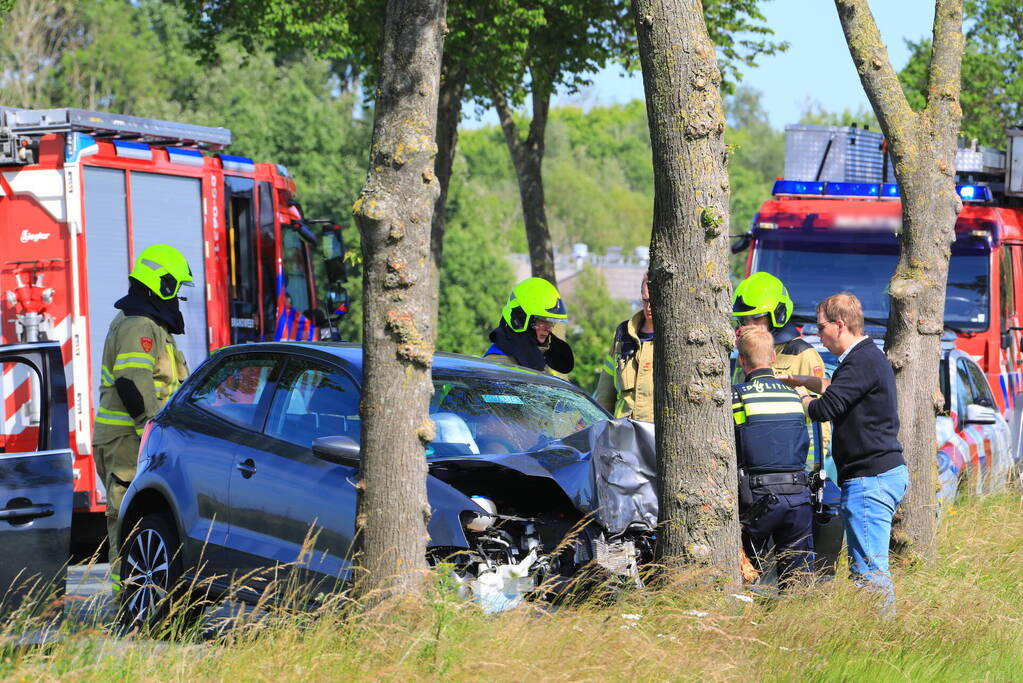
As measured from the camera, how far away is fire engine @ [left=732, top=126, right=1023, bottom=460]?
12.2 meters

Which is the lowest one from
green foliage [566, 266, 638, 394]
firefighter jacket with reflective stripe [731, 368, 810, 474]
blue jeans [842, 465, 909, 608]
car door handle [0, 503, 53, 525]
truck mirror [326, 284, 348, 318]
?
green foliage [566, 266, 638, 394]

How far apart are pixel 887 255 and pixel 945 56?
4352 mm

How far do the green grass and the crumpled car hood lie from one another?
1.46 feet

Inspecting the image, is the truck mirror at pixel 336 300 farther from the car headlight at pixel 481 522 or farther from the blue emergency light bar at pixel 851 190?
the car headlight at pixel 481 522

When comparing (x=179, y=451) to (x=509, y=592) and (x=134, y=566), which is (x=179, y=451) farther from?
(x=509, y=592)

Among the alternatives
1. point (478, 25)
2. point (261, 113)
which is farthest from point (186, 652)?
point (261, 113)

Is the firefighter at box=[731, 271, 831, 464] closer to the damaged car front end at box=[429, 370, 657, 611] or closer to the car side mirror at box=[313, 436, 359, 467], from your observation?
the damaged car front end at box=[429, 370, 657, 611]

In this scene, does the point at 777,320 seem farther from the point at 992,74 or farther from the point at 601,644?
the point at 992,74

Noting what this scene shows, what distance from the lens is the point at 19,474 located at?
555 centimetres

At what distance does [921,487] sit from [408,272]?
150 inches

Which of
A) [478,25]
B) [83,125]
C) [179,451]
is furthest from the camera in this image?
[478,25]

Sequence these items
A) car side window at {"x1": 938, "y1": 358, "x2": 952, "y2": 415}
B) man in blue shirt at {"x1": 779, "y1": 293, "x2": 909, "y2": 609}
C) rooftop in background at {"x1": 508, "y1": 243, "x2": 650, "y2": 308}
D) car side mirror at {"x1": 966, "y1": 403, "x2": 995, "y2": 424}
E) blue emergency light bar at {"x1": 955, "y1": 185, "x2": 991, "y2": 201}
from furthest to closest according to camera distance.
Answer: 1. rooftop in background at {"x1": 508, "y1": 243, "x2": 650, "y2": 308}
2. blue emergency light bar at {"x1": 955, "y1": 185, "x2": 991, "y2": 201}
3. car side window at {"x1": 938, "y1": 358, "x2": 952, "y2": 415}
4. car side mirror at {"x1": 966, "y1": 403, "x2": 995, "y2": 424}
5. man in blue shirt at {"x1": 779, "y1": 293, "x2": 909, "y2": 609}

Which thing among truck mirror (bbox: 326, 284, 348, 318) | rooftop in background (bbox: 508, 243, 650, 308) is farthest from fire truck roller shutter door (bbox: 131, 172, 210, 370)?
rooftop in background (bbox: 508, 243, 650, 308)

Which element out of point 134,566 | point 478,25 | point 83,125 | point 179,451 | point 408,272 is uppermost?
point 478,25
